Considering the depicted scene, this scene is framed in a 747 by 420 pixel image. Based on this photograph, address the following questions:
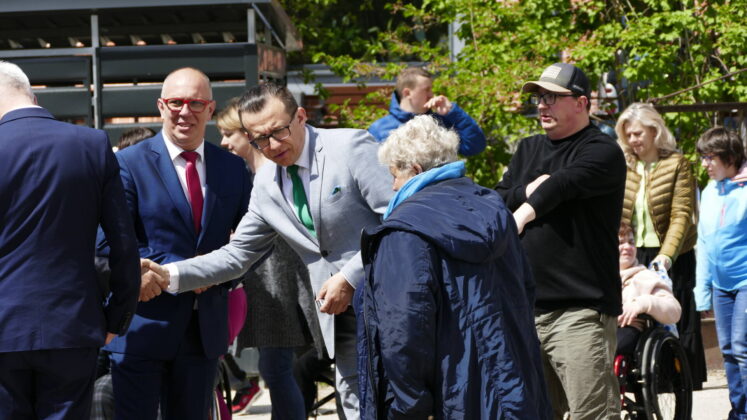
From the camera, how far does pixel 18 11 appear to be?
868 cm

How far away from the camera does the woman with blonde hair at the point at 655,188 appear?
8.04 metres

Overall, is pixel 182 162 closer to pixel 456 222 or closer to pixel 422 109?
pixel 456 222

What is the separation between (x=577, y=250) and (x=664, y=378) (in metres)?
2.36

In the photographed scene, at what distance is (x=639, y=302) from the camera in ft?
23.5

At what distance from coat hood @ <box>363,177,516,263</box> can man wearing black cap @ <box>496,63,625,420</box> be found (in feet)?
4.57

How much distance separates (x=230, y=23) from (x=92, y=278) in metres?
4.96

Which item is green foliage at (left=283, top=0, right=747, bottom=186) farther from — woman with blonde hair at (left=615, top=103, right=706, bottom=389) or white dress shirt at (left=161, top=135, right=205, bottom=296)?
white dress shirt at (left=161, top=135, right=205, bottom=296)

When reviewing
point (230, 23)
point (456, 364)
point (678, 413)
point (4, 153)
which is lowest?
point (678, 413)

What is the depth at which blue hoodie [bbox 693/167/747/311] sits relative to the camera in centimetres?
760

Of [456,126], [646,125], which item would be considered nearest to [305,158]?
[456,126]

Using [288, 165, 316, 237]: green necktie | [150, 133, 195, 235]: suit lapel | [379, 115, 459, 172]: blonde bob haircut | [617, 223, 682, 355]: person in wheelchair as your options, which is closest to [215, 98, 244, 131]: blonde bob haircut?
[150, 133, 195, 235]: suit lapel

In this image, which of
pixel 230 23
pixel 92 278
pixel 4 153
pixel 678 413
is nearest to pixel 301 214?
pixel 92 278

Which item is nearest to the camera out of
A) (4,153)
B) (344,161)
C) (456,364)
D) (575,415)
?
(456,364)

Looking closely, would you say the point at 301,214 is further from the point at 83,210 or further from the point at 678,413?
the point at 678,413
